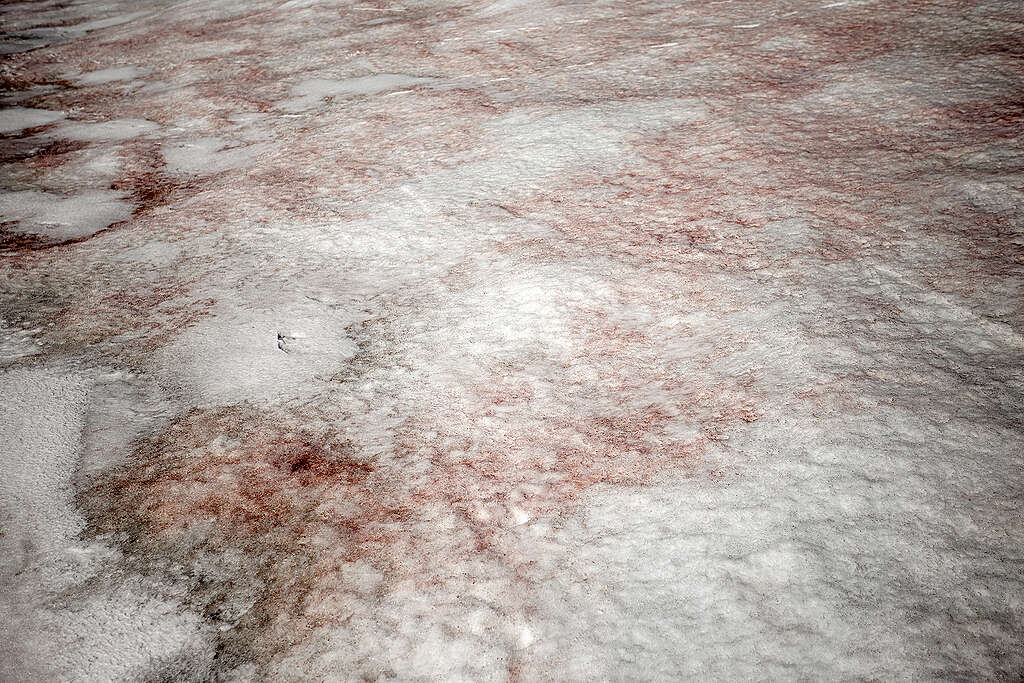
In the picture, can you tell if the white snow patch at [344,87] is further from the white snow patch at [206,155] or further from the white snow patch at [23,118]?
the white snow patch at [23,118]

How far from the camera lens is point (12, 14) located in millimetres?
4562

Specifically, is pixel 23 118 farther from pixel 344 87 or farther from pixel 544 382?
pixel 544 382

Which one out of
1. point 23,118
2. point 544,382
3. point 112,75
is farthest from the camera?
point 112,75

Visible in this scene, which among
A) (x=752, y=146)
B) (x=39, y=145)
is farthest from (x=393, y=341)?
(x=39, y=145)

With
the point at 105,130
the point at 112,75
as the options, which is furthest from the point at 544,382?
the point at 112,75

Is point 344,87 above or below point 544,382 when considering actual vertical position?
above

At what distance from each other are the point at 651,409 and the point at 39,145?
2.07 meters

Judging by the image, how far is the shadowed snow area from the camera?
81 centimetres

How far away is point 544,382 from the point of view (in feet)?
3.72

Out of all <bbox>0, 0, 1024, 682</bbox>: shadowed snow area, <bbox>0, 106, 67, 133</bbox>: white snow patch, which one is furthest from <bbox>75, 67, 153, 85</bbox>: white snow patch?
<bbox>0, 0, 1024, 682</bbox>: shadowed snow area

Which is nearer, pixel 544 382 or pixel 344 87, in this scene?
pixel 544 382

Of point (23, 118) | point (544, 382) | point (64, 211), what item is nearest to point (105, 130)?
point (23, 118)

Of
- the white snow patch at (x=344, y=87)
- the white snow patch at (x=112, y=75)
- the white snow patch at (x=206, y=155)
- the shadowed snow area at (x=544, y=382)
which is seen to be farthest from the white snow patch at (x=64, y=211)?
the white snow patch at (x=112, y=75)

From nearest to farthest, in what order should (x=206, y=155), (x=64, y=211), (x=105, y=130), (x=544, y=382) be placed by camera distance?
(x=544, y=382)
(x=64, y=211)
(x=206, y=155)
(x=105, y=130)
